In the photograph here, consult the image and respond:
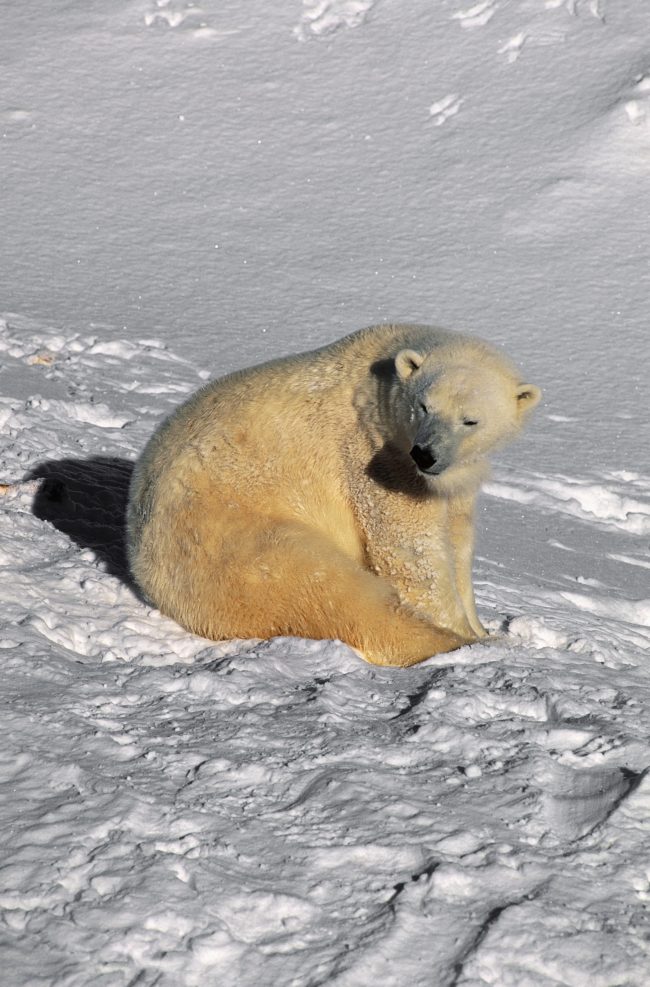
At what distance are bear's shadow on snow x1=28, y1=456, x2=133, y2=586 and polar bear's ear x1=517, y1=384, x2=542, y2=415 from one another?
1430 mm

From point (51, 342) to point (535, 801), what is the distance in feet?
17.4

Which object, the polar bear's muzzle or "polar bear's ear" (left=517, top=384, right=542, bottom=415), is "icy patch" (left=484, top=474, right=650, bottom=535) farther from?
the polar bear's muzzle

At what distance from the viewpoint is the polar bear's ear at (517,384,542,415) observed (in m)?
3.85

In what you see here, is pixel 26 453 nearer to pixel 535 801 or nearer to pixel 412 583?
pixel 412 583

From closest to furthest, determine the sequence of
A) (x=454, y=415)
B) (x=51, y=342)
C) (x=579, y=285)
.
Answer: (x=454, y=415) < (x=51, y=342) < (x=579, y=285)

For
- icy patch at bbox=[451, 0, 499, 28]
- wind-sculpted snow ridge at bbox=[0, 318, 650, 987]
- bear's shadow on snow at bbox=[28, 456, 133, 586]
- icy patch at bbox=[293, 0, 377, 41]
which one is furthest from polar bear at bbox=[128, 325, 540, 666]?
icy patch at bbox=[293, 0, 377, 41]

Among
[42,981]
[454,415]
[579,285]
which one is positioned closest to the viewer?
[42,981]

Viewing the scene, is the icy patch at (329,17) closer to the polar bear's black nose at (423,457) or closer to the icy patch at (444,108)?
the icy patch at (444,108)

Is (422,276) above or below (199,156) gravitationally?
below

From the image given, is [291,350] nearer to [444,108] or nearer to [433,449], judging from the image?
[433,449]

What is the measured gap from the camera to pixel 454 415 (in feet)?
11.9

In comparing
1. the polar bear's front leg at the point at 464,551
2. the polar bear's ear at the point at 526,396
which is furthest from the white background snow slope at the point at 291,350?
the polar bear's ear at the point at 526,396

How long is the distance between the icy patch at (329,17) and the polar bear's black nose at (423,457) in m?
10.0

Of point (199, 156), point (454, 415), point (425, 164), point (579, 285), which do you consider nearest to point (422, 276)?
point (579, 285)
